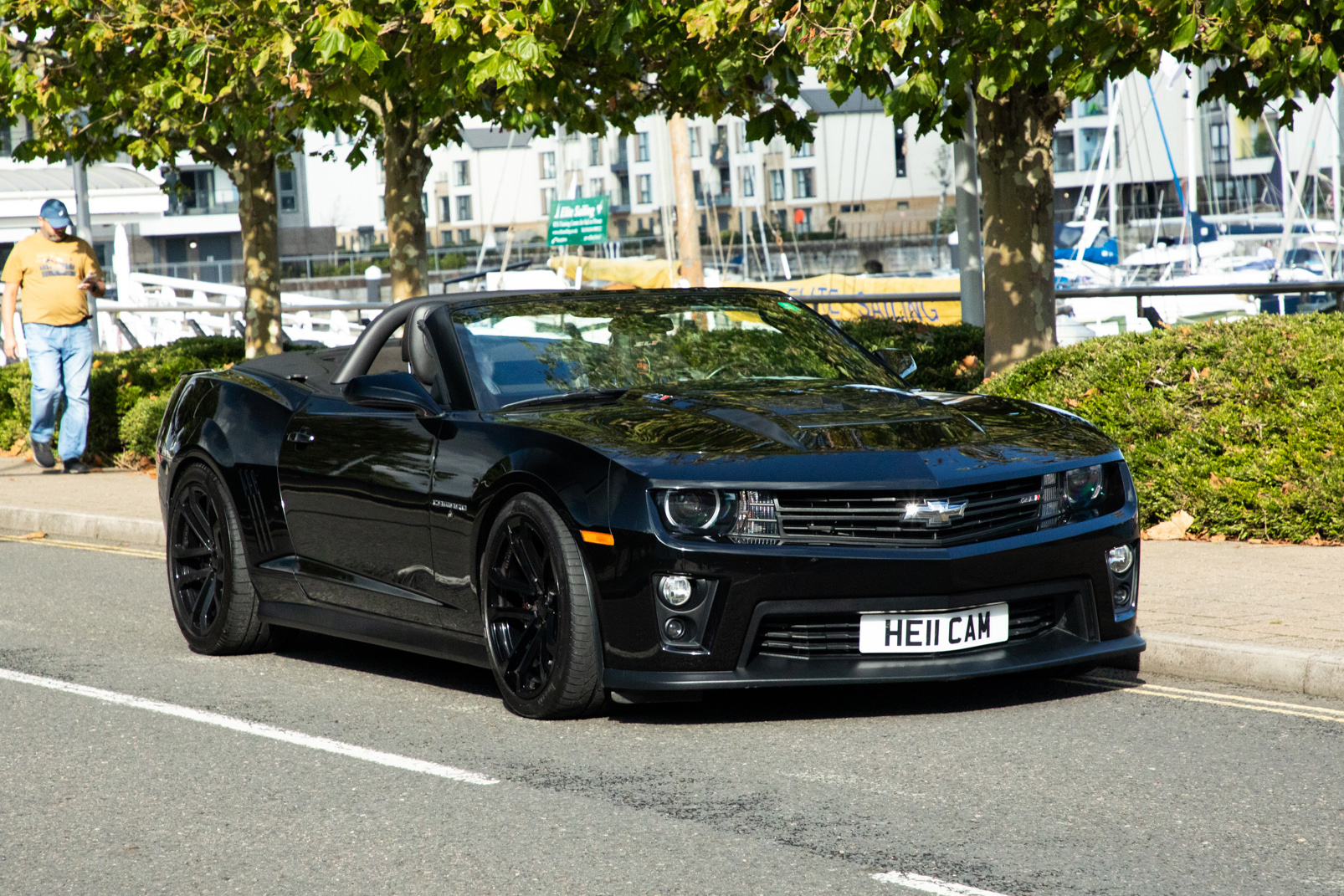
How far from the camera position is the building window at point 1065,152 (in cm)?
8275

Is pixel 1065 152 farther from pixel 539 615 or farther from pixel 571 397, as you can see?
pixel 539 615

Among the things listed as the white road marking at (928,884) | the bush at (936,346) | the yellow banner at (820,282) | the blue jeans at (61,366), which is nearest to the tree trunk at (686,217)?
the yellow banner at (820,282)

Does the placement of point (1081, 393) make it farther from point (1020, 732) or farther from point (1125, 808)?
point (1125, 808)

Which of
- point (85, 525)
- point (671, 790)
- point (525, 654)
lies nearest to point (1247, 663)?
point (671, 790)

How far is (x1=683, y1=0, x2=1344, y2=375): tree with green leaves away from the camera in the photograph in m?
9.03

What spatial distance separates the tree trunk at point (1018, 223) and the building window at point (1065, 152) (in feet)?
238

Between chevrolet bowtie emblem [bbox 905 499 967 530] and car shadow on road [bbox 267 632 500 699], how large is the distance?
1.90 meters

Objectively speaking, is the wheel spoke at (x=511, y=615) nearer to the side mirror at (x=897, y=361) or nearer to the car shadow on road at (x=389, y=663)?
the car shadow on road at (x=389, y=663)

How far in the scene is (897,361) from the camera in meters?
7.53

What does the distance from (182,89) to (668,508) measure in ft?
34.8

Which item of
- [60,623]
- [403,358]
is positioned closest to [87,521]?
[60,623]

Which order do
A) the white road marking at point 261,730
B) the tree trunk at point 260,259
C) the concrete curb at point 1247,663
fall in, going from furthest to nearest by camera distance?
the tree trunk at point 260,259 → the concrete curb at point 1247,663 → the white road marking at point 261,730

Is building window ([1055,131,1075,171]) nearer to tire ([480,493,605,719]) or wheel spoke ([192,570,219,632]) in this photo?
wheel spoke ([192,570,219,632])

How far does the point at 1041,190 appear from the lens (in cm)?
1188
